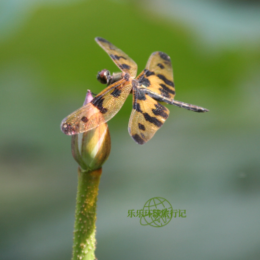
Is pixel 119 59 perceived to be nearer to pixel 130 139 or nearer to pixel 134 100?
pixel 134 100

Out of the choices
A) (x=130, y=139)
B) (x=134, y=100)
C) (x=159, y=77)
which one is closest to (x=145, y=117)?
(x=134, y=100)

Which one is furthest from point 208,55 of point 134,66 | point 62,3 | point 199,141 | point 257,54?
point 134,66

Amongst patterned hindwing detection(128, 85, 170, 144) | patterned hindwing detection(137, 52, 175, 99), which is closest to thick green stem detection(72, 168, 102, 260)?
patterned hindwing detection(128, 85, 170, 144)

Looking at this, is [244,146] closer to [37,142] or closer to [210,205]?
[210,205]

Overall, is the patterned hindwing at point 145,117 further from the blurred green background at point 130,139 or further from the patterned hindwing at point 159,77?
the blurred green background at point 130,139

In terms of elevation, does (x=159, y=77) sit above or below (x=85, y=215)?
above

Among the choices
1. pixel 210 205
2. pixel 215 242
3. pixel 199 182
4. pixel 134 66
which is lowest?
pixel 215 242
